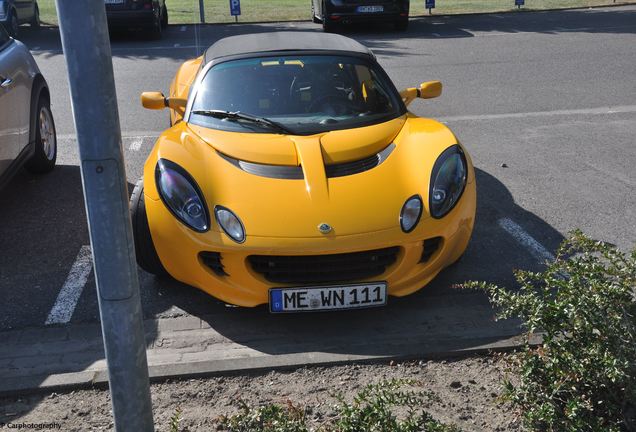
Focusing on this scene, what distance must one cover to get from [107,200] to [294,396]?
5.06ft

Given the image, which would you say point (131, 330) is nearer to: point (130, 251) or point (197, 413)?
point (130, 251)

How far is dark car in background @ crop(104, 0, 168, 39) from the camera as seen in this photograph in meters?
15.7

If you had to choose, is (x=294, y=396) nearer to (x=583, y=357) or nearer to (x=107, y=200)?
(x=583, y=357)

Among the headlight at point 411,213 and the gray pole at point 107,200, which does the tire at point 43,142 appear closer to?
the headlight at point 411,213

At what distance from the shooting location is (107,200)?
2211 millimetres

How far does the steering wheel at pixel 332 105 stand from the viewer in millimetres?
5078

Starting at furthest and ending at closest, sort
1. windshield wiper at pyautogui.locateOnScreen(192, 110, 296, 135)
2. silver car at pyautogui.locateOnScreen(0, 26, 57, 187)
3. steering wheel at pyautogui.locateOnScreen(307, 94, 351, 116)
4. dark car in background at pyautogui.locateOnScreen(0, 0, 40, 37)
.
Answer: dark car in background at pyautogui.locateOnScreen(0, 0, 40, 37), silver car at pyautogui.locateOnScreen(0, 26, 57, 187), steering wheel at pyautogui.locateOnScreen(307, 94, 351, 116), windshield wiper at pyautogui.locateOnScreen(192, 110, 296, 135)

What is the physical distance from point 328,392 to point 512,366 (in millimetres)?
907

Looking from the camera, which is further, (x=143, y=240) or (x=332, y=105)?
(x=332, y=105)

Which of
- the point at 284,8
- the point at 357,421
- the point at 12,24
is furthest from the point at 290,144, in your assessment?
the point at 284,8

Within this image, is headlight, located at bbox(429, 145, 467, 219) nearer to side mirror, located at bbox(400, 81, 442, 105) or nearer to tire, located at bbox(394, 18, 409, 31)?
side mirror, located at bbox(400, 81, 442, 105)

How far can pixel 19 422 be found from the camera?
3.20 metres

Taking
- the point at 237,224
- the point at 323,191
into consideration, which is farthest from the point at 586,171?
the point at 237,224

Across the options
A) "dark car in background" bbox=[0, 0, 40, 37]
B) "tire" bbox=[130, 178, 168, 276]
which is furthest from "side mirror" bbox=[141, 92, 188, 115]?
"dark car in background" bbox=[0, 0, 40, 37]
